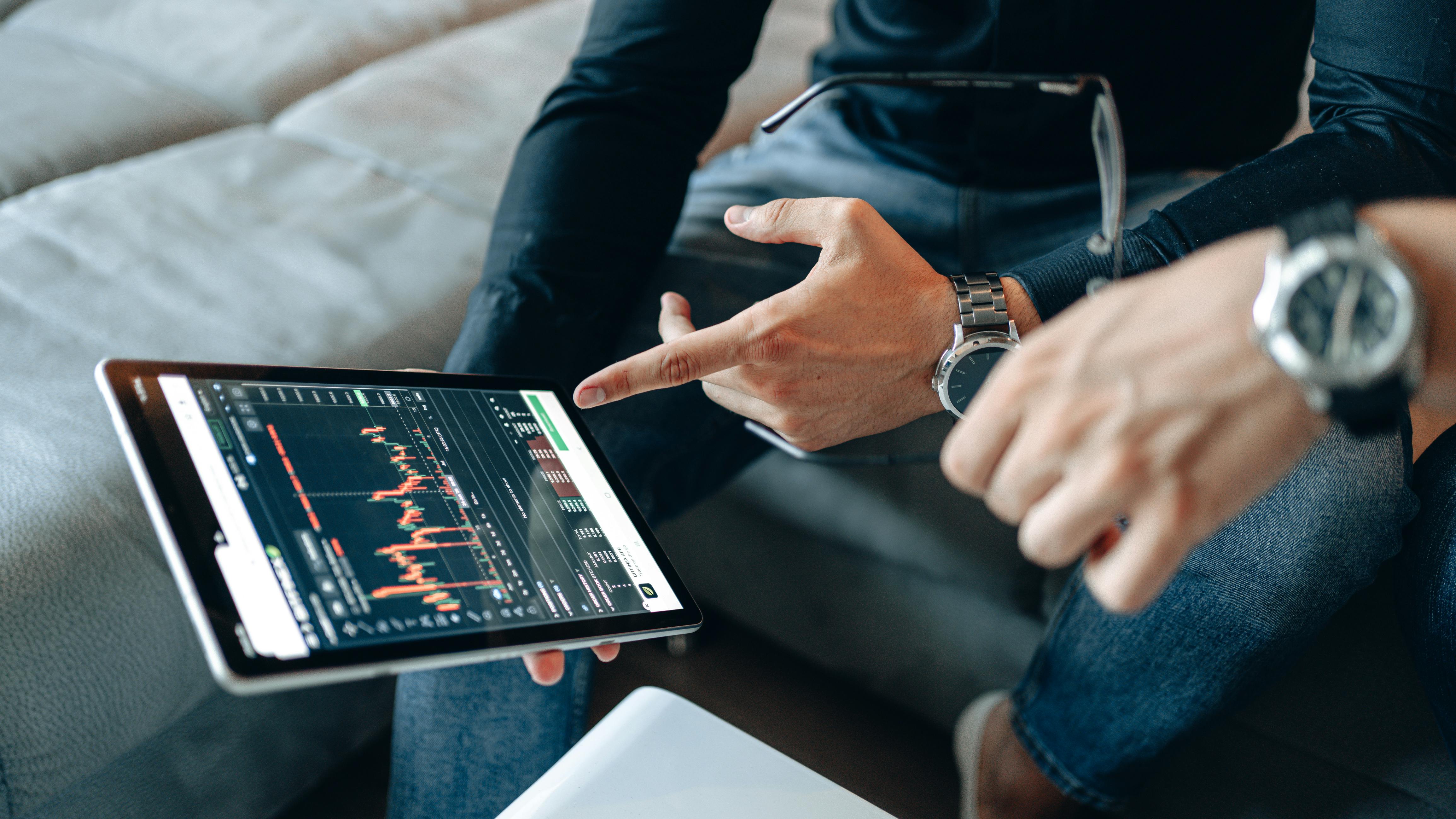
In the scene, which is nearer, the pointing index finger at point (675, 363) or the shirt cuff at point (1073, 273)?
the pointing index finger at point (675, 363)

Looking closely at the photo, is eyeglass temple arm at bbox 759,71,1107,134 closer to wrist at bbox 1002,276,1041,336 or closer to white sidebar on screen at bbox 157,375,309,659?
wrist at bbox 1002,276,1041,336

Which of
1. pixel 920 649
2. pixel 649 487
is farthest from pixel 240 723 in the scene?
pixel 920 649

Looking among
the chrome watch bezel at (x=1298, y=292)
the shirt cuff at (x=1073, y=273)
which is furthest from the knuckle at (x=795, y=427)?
the chrome watch bezel at (x=1298, y=292)

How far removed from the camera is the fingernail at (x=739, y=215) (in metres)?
0.65

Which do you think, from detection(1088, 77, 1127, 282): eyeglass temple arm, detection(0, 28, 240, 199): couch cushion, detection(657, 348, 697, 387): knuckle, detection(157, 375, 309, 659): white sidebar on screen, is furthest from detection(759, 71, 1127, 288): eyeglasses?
detection(0, 28, 240, 199): couch cushion

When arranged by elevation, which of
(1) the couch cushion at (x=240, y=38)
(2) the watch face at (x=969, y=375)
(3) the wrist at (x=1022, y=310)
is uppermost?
(1) the couch cushion at (x=240, y=38)

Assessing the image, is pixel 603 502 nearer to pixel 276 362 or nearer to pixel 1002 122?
pixel 276 362

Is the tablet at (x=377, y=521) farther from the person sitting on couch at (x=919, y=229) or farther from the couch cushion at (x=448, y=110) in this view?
the couch cushion at (x=448, y=110)

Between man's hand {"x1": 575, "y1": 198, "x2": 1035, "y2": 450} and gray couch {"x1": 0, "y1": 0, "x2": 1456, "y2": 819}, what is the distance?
0.18 meters

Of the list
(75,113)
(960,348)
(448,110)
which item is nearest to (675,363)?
(960,348)

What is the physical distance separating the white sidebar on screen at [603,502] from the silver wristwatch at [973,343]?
256 mm

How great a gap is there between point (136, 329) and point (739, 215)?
0.57m

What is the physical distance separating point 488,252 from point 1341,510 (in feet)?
2.34

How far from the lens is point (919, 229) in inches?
33.7
